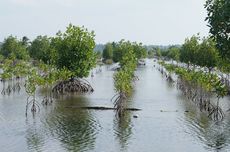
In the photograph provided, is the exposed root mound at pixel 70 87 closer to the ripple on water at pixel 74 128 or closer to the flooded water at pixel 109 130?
the flooded water at pixel 109 130

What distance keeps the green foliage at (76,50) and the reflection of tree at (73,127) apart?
13342mm

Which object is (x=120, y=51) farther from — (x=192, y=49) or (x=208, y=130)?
(x=208, y=130)

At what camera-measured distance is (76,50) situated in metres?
63.0

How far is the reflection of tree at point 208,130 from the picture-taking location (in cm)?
3222

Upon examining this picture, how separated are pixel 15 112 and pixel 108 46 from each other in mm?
128317

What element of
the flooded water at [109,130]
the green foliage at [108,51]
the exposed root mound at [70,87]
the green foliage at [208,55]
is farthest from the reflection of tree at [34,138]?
the green foliage at [108,51]

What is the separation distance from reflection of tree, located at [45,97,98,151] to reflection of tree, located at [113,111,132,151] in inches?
77.2

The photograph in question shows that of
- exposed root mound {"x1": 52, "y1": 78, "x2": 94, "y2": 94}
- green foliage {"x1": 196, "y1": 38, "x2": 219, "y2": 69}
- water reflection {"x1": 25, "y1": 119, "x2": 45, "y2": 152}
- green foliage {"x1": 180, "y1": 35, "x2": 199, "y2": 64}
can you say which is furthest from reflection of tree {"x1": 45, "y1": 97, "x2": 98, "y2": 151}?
green foliage {"x1": 180, "y1": 35, "x2": 199, "y2": 64}

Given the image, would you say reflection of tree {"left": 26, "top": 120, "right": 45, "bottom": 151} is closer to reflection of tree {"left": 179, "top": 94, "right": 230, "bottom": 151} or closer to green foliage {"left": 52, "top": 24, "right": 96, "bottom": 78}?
reflection of tree {"left": 179, "top": 94, "right": 230, "bottom": 151}

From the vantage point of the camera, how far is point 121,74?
44.7 metres

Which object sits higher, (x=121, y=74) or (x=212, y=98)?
(x=121, y=74)

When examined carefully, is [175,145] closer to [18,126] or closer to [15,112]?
[18,126]

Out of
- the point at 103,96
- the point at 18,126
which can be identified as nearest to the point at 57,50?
the point at 103,96

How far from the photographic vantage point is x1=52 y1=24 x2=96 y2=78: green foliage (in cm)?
6294
